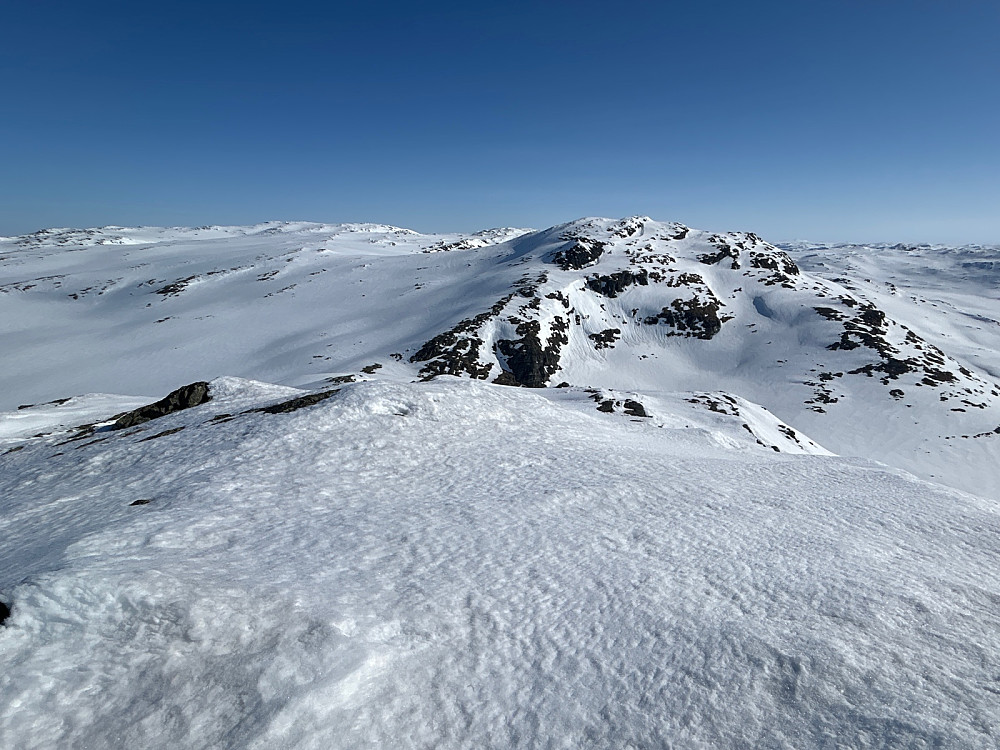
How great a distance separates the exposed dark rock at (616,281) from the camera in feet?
307

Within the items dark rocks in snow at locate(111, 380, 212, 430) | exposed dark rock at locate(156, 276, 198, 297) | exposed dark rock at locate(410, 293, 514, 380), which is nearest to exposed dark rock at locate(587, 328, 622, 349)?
exposed dark rock at locate(410, 293, 514, 380)

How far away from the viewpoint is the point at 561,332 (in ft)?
257

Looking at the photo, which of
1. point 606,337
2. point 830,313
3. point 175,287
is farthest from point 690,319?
point 175,287

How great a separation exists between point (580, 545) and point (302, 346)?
6673 centimetres

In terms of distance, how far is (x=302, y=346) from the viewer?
2697 inches

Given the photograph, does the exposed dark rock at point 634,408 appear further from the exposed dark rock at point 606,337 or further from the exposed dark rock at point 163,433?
the exposed dark rock at point 606,337

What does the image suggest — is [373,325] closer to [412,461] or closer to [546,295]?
[546,295]

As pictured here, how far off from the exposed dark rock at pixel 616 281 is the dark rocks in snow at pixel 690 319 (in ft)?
31.1

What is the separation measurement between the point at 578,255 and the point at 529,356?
Answer: 44.4 meters

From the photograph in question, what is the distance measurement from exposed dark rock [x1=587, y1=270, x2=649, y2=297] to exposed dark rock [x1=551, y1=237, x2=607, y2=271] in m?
8.00

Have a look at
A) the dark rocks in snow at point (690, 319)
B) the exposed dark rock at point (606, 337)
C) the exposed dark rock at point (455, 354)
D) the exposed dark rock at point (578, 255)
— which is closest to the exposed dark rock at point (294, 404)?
the exposed dark rock at point (455, 354)

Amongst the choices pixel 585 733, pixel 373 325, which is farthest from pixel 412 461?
pixel 373 325

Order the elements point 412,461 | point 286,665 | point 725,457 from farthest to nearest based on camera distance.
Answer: point 725,457 → point 412,461 → point 286,665

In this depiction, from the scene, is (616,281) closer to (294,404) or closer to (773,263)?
(773,263)
